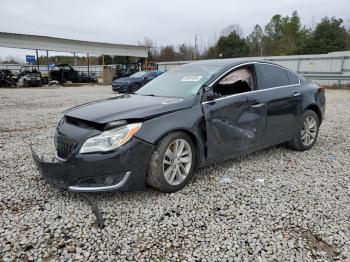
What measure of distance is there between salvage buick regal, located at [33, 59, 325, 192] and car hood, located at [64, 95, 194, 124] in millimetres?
11

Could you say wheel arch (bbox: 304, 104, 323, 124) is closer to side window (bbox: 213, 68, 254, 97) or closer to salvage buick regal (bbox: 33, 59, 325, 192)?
salvage buick regal (bbox: 33, 59, 325, 192)

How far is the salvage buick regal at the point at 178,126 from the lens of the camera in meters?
2.81

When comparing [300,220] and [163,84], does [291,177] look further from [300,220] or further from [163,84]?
[163,84]

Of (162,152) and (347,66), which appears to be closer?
(162,152)

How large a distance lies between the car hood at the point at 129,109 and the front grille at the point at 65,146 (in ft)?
0.89

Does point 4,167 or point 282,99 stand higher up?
point 282,99

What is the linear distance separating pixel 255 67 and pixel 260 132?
95 cm

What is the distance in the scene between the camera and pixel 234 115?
12.1 feet

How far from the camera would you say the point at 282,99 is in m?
4.32

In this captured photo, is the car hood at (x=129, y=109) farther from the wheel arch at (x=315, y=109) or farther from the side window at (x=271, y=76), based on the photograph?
the wheel arch at (x=315, y=109)

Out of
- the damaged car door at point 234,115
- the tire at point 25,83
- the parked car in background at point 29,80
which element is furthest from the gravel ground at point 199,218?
the tire at point 25,83

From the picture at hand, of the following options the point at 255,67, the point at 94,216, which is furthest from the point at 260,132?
the point at 94,216

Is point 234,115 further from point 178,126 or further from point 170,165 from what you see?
point 170,165

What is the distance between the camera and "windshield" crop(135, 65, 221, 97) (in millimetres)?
3701
